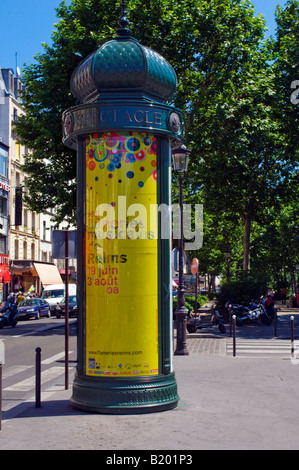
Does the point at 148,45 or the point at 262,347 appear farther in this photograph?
the point at 148,45

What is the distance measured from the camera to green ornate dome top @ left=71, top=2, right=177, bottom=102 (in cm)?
849

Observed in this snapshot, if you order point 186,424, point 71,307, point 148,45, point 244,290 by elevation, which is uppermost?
point 148,45

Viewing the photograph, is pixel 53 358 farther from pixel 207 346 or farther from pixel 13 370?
pixel 207 346

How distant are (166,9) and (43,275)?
3219 centimetres

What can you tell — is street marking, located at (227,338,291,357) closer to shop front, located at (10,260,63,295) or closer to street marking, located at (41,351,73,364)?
street marking, located at (41,351,73,364)

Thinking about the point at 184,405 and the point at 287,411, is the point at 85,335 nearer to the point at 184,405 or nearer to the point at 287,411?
the point at 184,405

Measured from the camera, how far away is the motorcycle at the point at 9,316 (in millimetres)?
27469

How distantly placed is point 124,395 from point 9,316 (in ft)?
67.8

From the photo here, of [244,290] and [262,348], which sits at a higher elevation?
[244,290]

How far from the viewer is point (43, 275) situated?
2094 inches

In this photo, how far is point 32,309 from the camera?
34531 mm

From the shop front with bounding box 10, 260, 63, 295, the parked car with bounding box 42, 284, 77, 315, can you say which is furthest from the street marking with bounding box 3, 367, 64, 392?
the shop front with bounding box 10, 260, 63, 295

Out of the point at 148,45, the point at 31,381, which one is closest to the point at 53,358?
the point at 31,381
